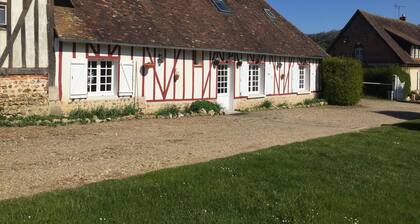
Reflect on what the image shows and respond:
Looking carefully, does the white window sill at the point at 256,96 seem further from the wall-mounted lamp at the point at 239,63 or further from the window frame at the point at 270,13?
the window frame at the point at 270,13

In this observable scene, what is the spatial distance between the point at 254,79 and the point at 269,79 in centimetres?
69

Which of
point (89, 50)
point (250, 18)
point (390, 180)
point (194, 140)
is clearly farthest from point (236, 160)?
point (250, 18)

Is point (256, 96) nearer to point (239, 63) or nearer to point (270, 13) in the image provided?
point (239, 63)

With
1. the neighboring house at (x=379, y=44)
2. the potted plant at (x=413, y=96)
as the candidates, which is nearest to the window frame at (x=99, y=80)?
the potted plant at (x=413, y=96)

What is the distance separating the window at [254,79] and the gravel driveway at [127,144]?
3.84 meters

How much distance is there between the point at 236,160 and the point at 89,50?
7.19 m

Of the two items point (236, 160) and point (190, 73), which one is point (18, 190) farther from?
point (190, 73)

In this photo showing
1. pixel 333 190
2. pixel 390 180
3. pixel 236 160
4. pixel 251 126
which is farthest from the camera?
pixel 251 126

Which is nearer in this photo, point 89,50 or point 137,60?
point 89,50

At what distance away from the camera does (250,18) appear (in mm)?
20969

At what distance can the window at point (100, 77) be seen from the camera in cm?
1356

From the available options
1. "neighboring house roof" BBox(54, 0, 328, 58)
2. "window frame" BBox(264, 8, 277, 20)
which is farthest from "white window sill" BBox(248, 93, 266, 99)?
"window frame" BBox(264, 8, 277, 20)

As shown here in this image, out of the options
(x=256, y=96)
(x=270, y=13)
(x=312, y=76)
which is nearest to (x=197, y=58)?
(x=256, y=96)

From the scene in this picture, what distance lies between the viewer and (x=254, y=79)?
1931cm
